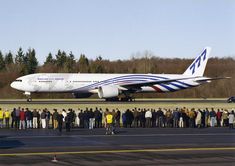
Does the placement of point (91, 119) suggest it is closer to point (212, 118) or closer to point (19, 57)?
point (212, 118)

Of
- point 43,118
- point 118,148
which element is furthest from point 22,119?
point 118,148

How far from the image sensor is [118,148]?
81.9 ft

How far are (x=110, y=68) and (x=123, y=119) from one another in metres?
75.7

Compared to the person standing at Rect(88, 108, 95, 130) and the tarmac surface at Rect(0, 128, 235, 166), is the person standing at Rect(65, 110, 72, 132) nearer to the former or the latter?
the tarmac surface at Rect(0, 128, 235, 166)

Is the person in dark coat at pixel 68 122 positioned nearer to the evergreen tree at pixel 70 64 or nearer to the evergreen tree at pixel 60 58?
the evergreen tree at pixel 70 64

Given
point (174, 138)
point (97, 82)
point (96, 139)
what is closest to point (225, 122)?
point (174, 138)

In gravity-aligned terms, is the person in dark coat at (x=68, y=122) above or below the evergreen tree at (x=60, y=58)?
below

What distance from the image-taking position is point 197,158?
21.9m

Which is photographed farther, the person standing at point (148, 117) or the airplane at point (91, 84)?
the airplane at point (91, 84)

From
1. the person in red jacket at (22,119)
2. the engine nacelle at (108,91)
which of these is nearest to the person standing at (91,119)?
the person in red jacket at (22,119)

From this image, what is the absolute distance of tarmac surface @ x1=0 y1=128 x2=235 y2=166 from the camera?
21109mm

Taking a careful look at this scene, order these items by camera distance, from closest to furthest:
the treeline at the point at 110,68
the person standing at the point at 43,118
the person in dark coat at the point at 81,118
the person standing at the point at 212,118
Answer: the person standing at the point at 43,118, the person in dark coat at the point at 81,118, the person standing at the point at 212,118, the treeline at the point at 110,68

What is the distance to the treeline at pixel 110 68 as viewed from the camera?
303 ft

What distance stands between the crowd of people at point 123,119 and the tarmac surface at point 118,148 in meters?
3.33
